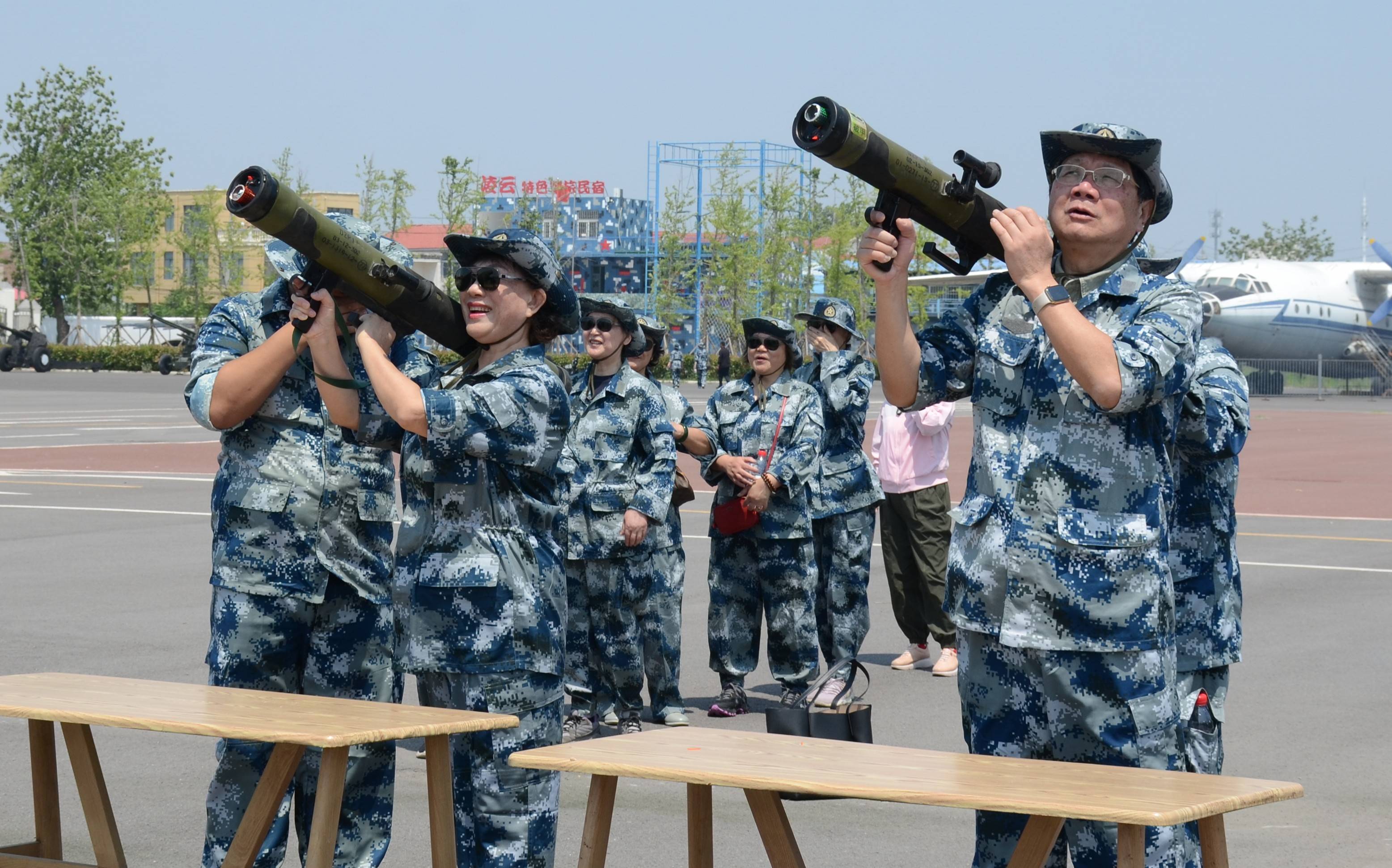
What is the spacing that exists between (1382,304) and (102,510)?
52.8 meters

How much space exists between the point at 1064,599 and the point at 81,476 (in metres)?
19.7

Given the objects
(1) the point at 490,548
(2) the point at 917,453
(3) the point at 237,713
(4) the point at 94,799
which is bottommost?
(4) the point at 94,799

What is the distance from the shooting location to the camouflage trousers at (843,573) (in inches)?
369

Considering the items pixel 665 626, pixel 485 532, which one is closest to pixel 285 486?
pixel 485 532

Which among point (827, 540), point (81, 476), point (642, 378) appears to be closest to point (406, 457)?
point (642, 378)

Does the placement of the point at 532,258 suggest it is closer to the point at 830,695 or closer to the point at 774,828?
the point at 830,695

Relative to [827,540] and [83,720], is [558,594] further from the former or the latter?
[827,540]

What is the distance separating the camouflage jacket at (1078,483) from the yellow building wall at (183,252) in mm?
45668

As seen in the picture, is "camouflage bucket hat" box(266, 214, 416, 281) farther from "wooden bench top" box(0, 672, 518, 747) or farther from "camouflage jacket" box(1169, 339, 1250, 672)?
"camouflage jacket" box(1169, 339, 1250, 672)

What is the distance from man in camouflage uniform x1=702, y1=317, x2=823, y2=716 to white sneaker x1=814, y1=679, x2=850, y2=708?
377 cm

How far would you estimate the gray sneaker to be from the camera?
824cm

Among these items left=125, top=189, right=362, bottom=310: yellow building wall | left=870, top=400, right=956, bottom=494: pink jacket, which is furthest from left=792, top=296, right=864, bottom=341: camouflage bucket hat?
left=125, top=189, right=362, bottom=310: yellow building wall

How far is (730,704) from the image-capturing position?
29.1ft

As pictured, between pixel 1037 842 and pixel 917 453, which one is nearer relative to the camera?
pixel 1037 842
